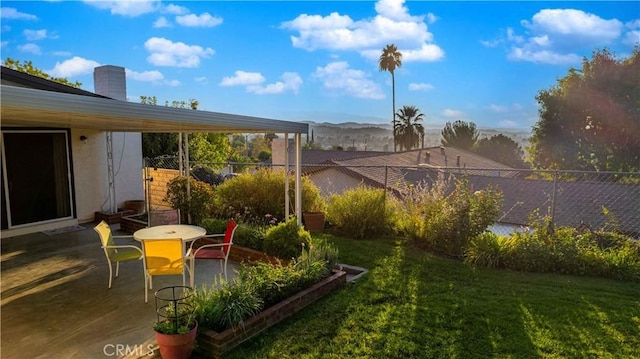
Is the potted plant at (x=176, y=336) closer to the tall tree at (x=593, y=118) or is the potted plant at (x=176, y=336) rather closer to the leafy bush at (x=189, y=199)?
the leafy bush at (x=189, y=199)

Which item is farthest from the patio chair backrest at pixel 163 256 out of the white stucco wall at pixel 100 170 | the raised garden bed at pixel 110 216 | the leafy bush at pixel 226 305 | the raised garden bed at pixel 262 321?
the white stucco wall at pixel 100 170

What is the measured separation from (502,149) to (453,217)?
134ft

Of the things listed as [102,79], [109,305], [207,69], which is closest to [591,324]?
[109,305]

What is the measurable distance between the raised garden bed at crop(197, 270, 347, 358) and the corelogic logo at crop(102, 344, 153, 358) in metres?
0.46

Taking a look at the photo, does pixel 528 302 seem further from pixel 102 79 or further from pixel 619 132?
pixel 619 132

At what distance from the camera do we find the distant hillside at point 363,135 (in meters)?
46.3

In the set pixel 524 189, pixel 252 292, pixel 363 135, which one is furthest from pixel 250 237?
pixel 363 135

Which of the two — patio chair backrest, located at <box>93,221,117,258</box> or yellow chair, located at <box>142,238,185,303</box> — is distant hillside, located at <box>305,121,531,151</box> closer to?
patio chair backrest, located at <box>93,221,117,258</box>

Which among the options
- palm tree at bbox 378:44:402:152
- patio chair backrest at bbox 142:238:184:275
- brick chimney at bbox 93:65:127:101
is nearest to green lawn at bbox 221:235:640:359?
patio chair backrest at bbox 142:238:184:275

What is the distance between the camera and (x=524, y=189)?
595 inches

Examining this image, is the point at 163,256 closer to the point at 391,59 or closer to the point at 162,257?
the point at 162,257

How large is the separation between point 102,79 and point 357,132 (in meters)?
44.1

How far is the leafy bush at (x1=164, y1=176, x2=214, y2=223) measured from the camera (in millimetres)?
7297

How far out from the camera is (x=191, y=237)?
16.2 ft
